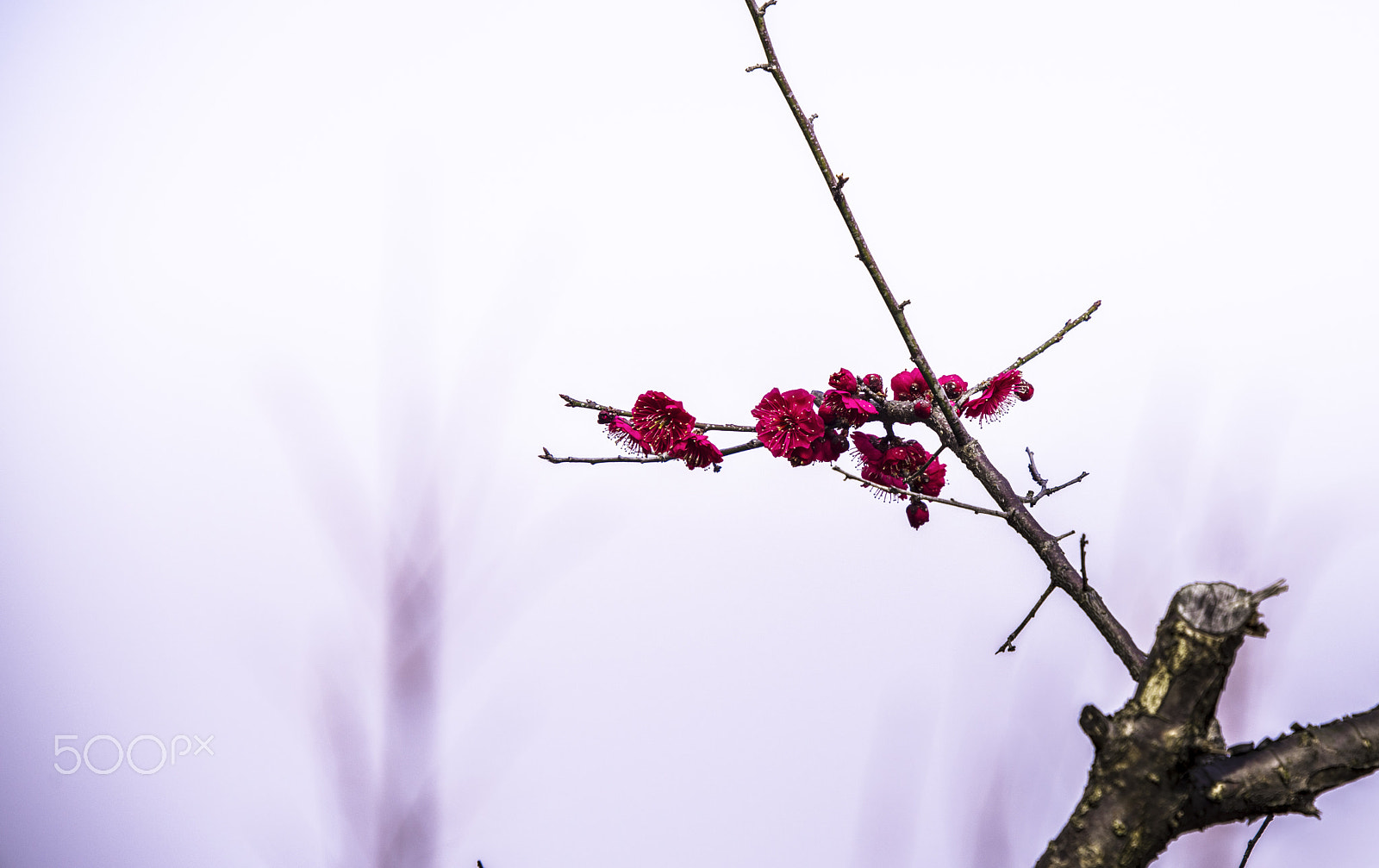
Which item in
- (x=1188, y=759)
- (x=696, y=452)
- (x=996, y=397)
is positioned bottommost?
(x=1188, y=759)

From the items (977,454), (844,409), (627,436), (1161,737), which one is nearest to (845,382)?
(844,409)

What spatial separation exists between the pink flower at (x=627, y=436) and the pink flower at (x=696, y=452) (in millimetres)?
39

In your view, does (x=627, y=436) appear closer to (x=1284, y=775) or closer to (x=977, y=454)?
(x=977, y=454)

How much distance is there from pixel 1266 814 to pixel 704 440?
56 cm

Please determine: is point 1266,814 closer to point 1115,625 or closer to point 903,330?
point 1115,625

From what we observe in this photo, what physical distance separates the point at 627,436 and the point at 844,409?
0.24 meters

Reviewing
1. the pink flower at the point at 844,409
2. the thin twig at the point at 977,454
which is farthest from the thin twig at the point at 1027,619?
the pink flower at the point at 844,409

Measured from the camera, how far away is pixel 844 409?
2.94 ft

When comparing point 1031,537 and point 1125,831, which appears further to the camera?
point 1031,537

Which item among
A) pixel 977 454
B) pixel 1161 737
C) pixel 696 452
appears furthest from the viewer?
pixel 696 452

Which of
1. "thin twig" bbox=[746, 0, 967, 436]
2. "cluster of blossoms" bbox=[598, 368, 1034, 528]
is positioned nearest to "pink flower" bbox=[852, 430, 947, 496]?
"cluster of blossoms" bbox=[598, 368, 1034, 528]

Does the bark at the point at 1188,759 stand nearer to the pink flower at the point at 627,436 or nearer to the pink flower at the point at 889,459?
the pink flower at the point at 889,459

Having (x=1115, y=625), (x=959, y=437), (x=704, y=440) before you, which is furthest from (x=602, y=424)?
(x=1115, y=625)

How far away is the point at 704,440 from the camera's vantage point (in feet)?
3.06
